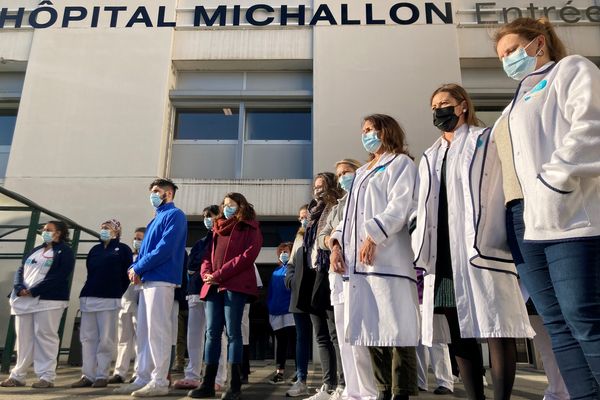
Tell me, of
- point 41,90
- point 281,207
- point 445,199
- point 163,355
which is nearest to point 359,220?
point 445,199

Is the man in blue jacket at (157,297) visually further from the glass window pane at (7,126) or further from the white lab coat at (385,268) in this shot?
the glass window pane at (7,126)

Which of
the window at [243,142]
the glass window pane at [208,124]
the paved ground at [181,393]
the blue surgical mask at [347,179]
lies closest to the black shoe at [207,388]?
the paved ground at [181,393]

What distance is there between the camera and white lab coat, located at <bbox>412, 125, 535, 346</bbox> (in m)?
2.12

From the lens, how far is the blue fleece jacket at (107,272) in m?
5.23

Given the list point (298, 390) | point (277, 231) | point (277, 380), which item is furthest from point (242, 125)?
point (298, 390)

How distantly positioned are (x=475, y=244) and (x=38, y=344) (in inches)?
185

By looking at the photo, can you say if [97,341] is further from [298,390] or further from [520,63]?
[520,63]

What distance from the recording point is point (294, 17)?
10.9 metres

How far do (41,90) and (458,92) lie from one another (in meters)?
10.2

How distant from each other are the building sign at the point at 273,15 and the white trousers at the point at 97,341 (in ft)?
25.5

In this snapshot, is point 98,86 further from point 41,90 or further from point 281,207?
point 281,207

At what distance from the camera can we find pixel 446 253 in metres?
2.38

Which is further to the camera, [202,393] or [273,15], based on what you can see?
[273,15]

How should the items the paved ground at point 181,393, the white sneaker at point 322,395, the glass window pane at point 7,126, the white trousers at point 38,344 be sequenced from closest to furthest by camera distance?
the white sneaker at point 322,395 → the paved ground at point 181,393 → the white trousers at point 38,344 → the glass window pane at point 7,126
